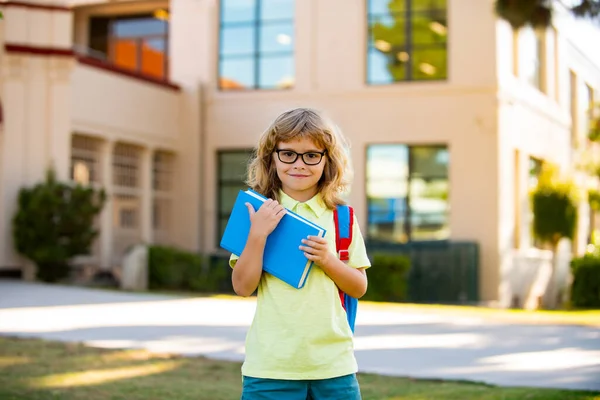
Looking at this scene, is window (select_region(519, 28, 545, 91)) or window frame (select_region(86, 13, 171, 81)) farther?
window frame (select_region(86, 13, 171, 81))

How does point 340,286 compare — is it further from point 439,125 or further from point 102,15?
point 102,15

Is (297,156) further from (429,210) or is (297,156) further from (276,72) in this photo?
(276,72)

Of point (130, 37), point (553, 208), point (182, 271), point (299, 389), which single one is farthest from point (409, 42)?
point (299, 389)

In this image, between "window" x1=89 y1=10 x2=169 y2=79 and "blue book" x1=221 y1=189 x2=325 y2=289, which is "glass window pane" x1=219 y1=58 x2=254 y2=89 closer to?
"window" x1=89 y1=10 x2=169 y2=79

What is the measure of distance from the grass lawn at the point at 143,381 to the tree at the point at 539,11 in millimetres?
5869

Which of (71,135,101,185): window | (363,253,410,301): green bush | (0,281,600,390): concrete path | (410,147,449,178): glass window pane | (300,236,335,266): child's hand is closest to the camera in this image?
(300,236,335,266): child's hand

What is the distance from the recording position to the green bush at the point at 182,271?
17.9 metres

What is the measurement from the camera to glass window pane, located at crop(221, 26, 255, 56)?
21.4 metres

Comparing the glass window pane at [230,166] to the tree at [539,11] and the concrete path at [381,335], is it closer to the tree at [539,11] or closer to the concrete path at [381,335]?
the concrete path at [381,335]

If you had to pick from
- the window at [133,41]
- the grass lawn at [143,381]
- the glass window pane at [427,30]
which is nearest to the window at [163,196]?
the window at [133,41]

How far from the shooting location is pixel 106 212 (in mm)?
19047

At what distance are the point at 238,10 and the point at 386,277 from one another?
7.60 meters

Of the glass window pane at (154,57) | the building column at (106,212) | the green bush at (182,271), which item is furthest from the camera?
the glass window pane at (154,57)

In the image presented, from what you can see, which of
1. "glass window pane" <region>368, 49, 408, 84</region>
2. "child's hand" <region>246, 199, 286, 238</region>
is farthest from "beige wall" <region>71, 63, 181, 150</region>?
"child's hand" <region>246, 199, 286, 238</region>
